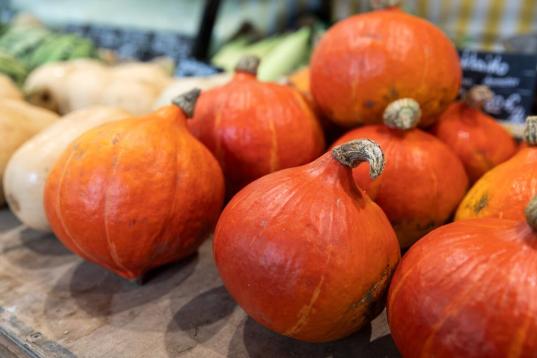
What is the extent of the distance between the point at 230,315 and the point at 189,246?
0.50 ft

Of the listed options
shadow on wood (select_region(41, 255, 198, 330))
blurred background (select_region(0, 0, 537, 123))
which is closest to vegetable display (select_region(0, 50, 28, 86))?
blurred background (select_region(0, 0, 537, 123))

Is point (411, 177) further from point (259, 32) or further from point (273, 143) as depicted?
point (259, 32)

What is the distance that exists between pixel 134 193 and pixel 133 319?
214mm

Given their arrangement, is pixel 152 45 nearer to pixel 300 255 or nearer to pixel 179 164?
pixel 179 164

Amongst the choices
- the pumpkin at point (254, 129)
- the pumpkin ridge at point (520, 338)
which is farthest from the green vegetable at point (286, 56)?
the pumpkin ridge at point (520, 338)

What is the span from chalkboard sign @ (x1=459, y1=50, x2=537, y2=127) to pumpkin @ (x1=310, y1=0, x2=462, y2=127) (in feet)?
1.12

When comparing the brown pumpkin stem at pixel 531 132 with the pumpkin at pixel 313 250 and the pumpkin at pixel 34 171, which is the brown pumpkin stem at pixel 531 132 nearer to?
the pumpkin at pixel 313 250

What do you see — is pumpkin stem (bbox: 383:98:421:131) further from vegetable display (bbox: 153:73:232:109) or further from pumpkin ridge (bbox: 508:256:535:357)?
vegetable display (bbox: 153:73:232:109)

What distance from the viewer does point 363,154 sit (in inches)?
24.2

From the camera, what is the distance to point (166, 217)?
788 mm

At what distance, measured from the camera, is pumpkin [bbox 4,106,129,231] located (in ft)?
3.41

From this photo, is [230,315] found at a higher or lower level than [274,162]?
→ lower

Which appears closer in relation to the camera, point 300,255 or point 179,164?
point 300,255

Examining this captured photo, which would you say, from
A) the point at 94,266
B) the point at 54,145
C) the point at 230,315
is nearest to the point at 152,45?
the point at 54,145
